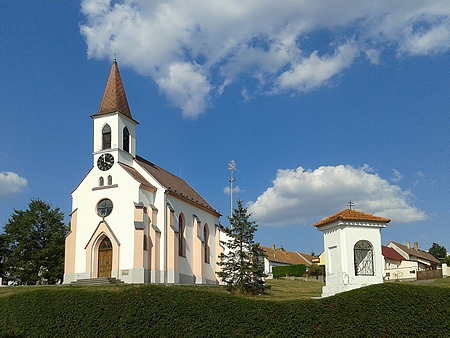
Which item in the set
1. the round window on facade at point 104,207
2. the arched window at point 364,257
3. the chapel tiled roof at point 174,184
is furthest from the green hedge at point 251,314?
the chapel tiled roof at point 174,184

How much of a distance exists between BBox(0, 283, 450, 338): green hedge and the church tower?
2456 cm

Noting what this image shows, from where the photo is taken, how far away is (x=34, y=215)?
4550 centimetres

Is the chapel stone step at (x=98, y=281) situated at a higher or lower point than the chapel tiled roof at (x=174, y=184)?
lower

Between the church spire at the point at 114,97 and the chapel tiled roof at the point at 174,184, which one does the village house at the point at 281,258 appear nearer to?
the chapel tiled roof at the point at 174,184

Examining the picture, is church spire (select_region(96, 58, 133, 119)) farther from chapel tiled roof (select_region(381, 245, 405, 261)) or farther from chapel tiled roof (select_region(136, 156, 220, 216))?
chapel tiled roof (select_region(381, 245, 405, 261))

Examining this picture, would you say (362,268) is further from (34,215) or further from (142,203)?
(34,215)

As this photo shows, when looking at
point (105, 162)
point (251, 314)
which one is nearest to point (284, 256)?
point (105, 162)

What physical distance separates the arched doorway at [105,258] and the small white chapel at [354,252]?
64.7ft

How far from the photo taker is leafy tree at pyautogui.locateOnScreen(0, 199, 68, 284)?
140 feet

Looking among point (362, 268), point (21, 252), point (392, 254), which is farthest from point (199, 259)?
point (392, 254)

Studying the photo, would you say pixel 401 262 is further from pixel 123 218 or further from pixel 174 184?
pixel 123 218

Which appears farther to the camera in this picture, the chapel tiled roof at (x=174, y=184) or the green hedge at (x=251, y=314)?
the chapel tiled roof at (x=174, y=184)

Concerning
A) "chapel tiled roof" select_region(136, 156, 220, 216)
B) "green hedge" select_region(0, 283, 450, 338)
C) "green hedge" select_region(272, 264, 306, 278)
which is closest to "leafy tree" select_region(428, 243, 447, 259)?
"green hedge" select_region(272, 264, 306, 278)

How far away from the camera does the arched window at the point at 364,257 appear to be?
1936 centimetres
